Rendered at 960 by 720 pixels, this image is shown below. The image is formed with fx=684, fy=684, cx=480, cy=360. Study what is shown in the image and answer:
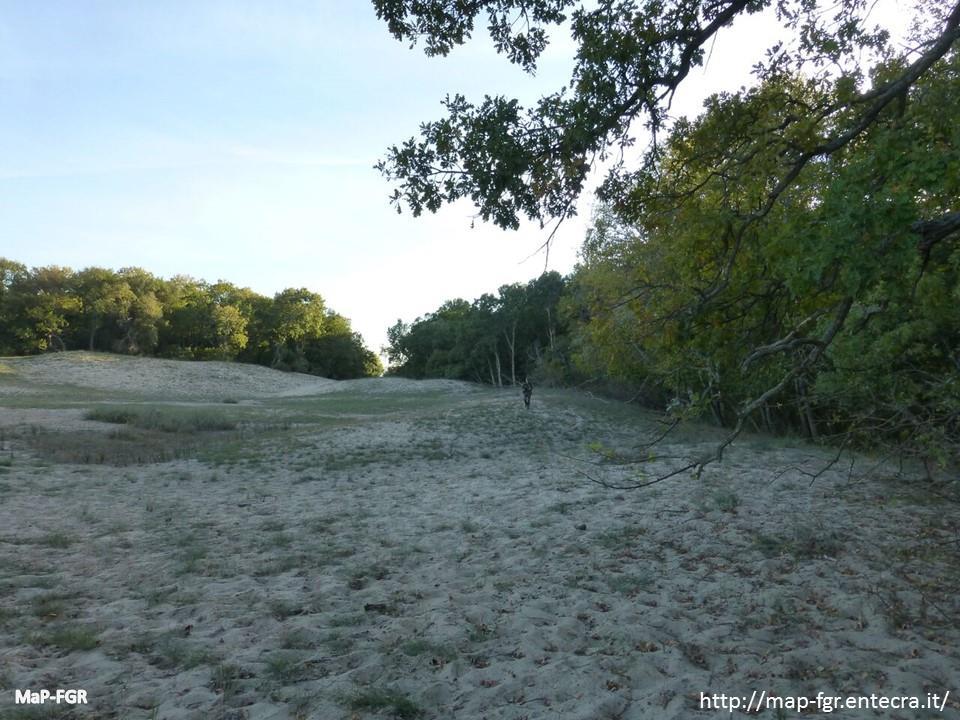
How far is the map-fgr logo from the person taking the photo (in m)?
3.86

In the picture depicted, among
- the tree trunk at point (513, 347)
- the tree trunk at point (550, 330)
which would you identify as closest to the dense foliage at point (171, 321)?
the tree trunk at point (513, 347)

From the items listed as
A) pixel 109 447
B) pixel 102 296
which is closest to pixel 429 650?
pixel 109 447

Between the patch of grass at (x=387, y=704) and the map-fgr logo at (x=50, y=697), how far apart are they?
5.05ft

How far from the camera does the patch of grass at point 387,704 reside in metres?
3.97

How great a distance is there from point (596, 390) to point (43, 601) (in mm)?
33233

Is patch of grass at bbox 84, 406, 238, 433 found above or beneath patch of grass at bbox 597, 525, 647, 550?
above

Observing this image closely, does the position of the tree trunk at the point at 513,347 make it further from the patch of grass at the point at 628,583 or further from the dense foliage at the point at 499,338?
the patch of grass at the point at 628,583

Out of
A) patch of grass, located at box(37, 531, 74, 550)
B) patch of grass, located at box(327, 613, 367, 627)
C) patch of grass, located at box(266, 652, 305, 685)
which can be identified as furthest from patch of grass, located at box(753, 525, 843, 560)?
patch of grass, located at box(37, 531, 74, 550)

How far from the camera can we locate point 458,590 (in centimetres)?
637

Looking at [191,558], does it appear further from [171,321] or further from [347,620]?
[171,321]

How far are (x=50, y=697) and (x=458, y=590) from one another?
3.34 metres

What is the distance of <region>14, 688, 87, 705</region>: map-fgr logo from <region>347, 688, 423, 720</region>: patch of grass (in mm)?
1538

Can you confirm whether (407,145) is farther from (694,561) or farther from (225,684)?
(694,561)

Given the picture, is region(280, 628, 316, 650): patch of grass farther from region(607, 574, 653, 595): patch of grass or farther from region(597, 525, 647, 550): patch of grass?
region(597, 525, 647, 550): patch of grass
